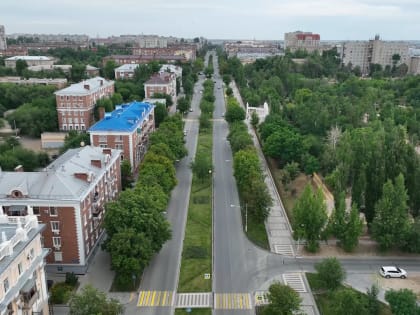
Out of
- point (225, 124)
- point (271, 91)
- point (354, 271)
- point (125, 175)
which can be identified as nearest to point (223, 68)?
point (271, 91)

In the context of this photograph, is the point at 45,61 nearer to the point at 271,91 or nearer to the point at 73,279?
the point at 271,91

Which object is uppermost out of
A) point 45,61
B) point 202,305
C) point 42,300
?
point 45,61

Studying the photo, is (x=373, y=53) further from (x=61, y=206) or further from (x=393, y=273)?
(x=61, y=206)

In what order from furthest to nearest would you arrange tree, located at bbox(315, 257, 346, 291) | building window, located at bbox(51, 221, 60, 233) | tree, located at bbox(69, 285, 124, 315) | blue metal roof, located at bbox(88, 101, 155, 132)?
blue metal roof, located at bbox(88, 101, 155, 132), building window, located at bbox(51, 221, 60, 233), tree, located at bbox(315, 257, 346, 291), tree, located at bbox(69, 285, 124, 315)

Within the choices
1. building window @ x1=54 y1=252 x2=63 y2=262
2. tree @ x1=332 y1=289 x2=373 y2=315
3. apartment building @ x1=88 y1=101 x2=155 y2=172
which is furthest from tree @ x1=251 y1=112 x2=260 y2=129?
tree @ x1=332 y1=289 x2=373 y2=315

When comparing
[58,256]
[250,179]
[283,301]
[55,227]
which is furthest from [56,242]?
[250,179]

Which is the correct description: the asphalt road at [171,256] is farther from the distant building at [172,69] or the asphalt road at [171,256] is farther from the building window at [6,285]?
the distant building at [172,69]

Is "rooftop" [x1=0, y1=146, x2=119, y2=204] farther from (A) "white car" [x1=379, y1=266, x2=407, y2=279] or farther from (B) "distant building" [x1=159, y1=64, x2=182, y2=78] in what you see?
(B) "distant building" [x1=159, y1=64, x2=182, y2=78]
